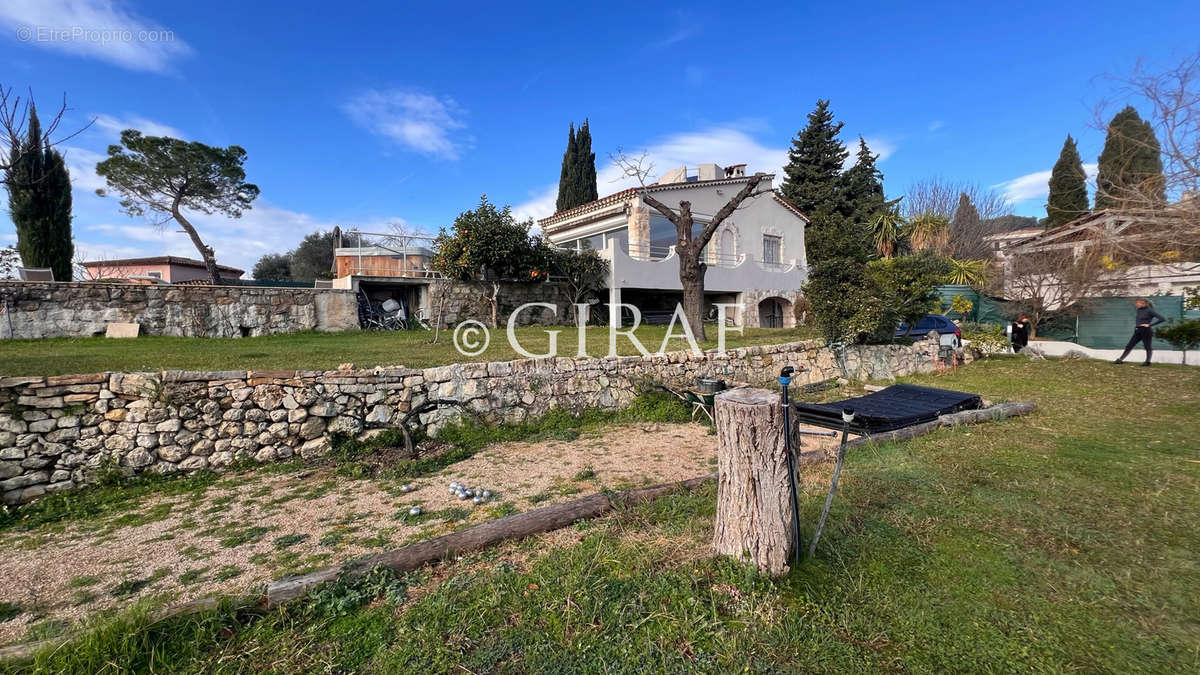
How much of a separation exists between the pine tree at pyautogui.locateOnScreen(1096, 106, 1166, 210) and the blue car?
6.77 metres

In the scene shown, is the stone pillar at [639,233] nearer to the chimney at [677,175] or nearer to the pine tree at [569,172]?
the chimney at [677,175]

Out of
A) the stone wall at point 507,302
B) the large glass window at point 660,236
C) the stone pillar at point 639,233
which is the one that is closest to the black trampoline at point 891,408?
the stone pillar at point 639,233

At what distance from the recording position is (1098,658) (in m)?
2.09

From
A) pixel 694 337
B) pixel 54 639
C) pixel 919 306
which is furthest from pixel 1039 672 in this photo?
pixel 919 306

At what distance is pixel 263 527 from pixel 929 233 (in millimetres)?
25344

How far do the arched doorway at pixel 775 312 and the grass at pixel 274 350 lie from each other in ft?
23.2

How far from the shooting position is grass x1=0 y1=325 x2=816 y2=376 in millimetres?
6422

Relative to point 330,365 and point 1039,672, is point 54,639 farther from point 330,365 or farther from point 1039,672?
point 330,365

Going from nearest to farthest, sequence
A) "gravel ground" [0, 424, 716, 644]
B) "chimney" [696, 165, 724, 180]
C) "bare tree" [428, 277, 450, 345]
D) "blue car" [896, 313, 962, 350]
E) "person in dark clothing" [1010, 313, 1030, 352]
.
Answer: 1. "gravel ground" [0, 424, 716, 644]
2. "blue car" [896, 313, 962, 350]
3. "person in dark clothing" [1010, 313, 1030, 352]
4. "bare tree" [428, 277, 450, 345]
5. "chimney" [696, 165, 724, 180]

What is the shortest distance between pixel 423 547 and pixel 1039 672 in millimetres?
3312

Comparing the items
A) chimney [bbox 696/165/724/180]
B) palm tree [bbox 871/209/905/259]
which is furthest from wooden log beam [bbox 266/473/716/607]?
palm tree [bbox 871/209/905/259]

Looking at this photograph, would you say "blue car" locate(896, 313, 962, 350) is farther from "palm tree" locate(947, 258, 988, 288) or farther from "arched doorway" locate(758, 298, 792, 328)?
"arched doorway" locate(758, 298, 792, 328)

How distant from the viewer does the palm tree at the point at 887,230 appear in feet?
71.8

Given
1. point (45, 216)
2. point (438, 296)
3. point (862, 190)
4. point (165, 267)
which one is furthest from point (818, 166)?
point (165, 267)
